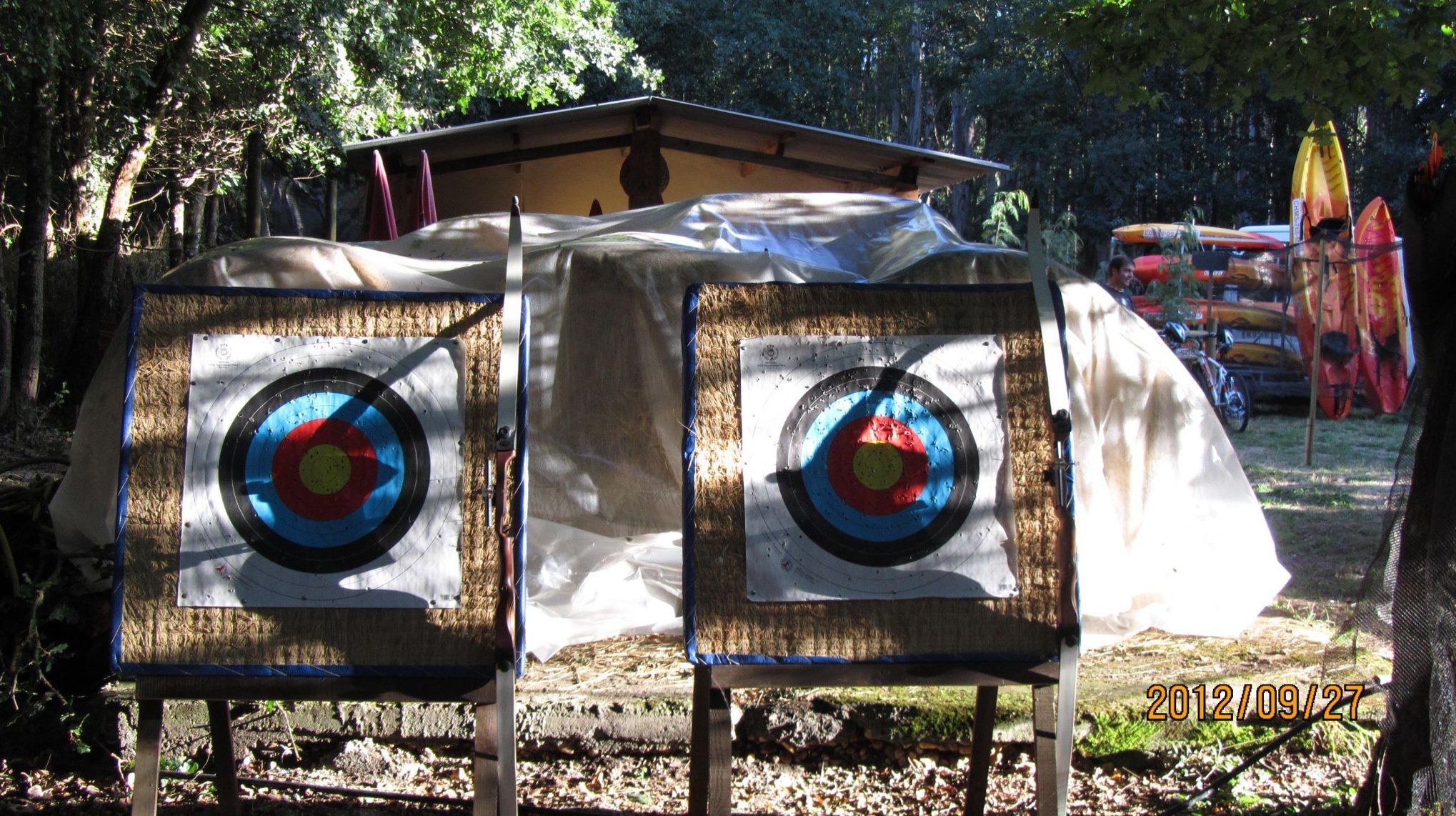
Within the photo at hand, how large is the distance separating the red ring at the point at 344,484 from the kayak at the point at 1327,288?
1091cm

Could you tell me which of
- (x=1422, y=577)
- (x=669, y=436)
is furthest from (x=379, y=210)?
(x=1422, y=577)

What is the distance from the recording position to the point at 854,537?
7.75 feet

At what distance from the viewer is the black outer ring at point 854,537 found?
7.67 feet

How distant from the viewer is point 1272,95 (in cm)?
289

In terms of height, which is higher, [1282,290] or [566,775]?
[1282,290]

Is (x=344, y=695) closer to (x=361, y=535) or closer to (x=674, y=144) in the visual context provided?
(x=361, y=535)

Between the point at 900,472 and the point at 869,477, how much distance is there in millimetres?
71

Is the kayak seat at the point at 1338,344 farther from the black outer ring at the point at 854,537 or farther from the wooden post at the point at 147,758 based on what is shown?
the wooden post at the point at 147,758

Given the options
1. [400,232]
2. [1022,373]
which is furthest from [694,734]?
[400,232]

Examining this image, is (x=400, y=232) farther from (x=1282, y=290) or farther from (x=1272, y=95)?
(x=1282, y=290)

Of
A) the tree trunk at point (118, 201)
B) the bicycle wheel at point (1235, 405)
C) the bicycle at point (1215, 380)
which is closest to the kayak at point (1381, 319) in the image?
the bicycle at point (1215, 380)

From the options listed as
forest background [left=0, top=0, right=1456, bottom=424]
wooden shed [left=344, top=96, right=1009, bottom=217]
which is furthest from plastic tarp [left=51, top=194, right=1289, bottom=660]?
wooden shed [left=344, top=96, right=1009, bottom=217]

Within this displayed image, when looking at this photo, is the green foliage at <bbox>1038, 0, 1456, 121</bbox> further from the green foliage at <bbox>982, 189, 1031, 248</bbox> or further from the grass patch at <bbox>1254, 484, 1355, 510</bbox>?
the green foliage at <bbox>982, 189, 1031, 248</bbox>

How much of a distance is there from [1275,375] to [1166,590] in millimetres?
10605
